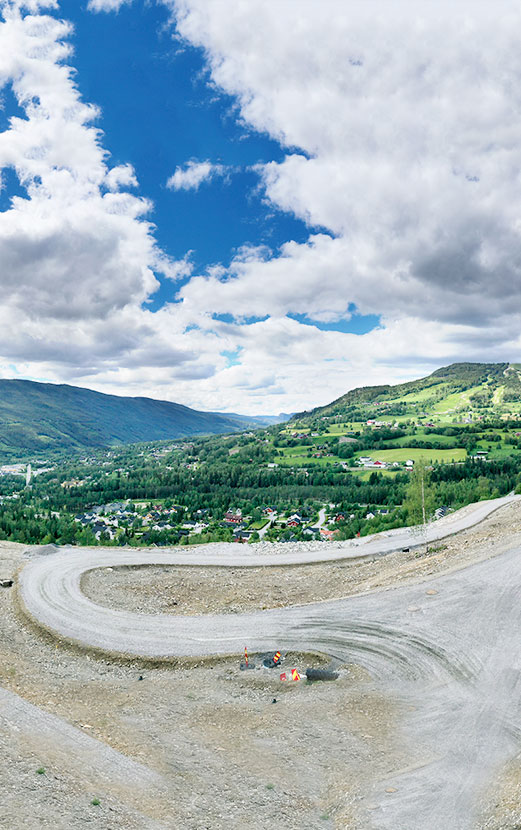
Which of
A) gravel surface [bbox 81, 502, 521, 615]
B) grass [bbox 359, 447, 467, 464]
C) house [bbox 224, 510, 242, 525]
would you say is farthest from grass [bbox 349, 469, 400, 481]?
gravel surface [bbox 81, 502, 521, 615]

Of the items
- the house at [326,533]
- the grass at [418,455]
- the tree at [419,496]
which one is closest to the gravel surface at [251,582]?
the tree at [419,496]

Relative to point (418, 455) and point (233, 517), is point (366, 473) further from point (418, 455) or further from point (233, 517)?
point (233, 517)

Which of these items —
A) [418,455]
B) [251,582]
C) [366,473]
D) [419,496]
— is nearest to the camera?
[251,582]

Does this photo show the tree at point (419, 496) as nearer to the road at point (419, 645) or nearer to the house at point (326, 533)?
the house at point (326, 533)

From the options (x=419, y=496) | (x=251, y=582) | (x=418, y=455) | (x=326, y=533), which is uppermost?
(x=419, y=496)

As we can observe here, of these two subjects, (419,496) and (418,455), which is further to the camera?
(418,455)

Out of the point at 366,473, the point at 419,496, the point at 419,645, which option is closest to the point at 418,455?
the point at 366,473

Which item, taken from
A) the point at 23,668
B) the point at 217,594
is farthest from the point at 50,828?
the point at 217,594
